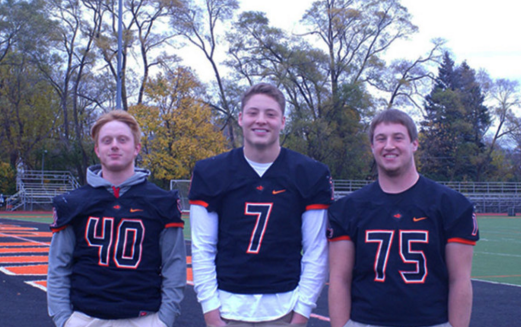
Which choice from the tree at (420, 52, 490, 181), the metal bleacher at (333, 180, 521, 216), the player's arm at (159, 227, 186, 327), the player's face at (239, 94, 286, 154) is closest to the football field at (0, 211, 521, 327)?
the player's arm at (159, 227, 186, 327)

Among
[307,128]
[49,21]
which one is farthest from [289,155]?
[49,21]

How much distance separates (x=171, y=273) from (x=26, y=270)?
675 centimetres

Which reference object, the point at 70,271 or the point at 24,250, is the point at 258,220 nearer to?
the point at 70,271

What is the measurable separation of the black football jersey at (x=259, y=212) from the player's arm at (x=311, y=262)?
1.5 inches

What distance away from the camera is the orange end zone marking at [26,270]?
838 cm

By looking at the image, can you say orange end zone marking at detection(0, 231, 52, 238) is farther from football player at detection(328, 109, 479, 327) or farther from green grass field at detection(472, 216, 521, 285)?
football player at detection(328, 109, 479, 327)

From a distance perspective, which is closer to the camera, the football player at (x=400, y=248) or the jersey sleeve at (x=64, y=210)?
the football player at (x=400, y=248)

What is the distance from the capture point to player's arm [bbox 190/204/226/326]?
274cm

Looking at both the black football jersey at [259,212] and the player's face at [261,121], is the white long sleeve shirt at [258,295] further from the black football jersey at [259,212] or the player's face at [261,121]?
the player's face at [261,121]

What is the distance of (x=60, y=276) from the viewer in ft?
9.17

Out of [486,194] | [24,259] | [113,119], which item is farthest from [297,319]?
[486,194]

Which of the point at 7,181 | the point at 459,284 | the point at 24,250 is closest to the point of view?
the point at 459,284

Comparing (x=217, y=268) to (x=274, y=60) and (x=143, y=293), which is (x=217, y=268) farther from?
(x=274, y=60)

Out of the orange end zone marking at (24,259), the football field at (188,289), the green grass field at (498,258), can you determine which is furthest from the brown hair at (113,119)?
the green grass field at (498,258)
